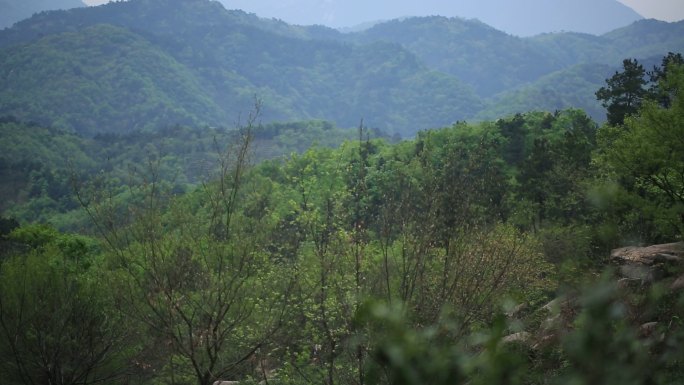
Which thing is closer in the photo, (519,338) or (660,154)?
(519,338)

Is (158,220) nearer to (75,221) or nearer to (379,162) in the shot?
(379,162)

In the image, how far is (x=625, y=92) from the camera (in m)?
41.6

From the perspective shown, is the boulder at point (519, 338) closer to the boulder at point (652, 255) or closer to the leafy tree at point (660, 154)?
the boulder at point (652, 255)

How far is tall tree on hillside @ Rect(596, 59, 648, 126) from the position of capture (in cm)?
4106

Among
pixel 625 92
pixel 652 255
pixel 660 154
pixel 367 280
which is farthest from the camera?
pixel 625 92

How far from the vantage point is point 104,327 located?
1906cm

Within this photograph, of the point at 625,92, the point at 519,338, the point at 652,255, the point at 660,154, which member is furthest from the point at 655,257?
the point at 625,92

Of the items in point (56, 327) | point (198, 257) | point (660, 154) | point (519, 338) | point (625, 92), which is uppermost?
point (625, 92)

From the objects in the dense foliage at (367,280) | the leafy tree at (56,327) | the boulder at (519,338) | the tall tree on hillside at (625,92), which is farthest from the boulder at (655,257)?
the tall tree on hillside at (625,92)

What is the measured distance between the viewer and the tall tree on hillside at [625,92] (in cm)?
4106

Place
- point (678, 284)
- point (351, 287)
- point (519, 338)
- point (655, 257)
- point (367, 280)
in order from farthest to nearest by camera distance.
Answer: point (655, 257)
point (678, 284)
point (367, 280)
point (351, 287)
point (519, 338)

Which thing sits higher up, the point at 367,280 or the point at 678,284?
the point at 367,280

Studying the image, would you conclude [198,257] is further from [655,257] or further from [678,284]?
[655,257]

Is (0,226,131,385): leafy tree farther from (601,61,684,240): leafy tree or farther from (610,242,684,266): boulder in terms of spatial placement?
(601,61,684,240): leafy tree
